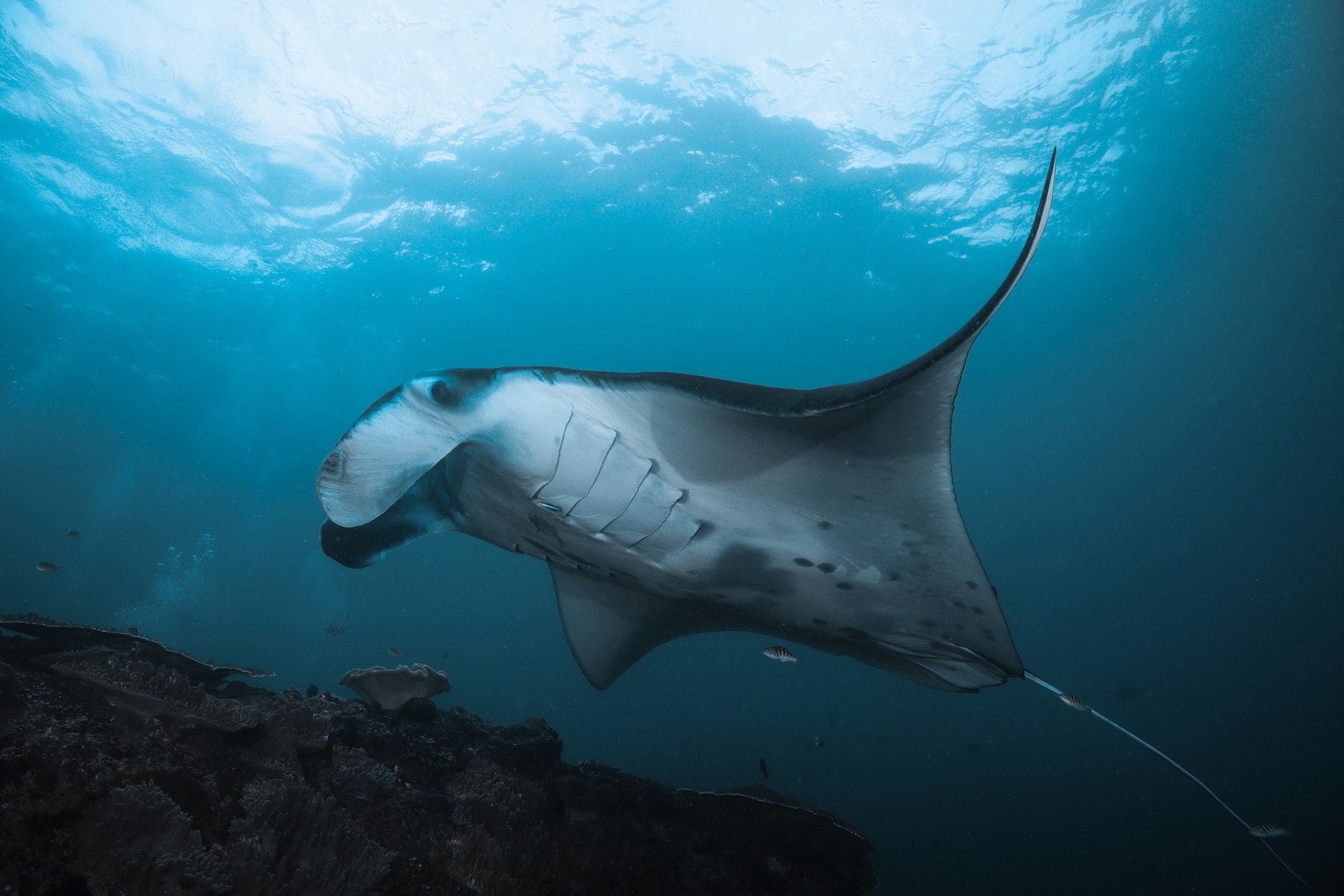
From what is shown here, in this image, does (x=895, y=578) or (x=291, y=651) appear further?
(x=291, y=651)

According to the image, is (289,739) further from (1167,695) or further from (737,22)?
(1167,695)

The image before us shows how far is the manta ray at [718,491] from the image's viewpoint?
6.20 feet

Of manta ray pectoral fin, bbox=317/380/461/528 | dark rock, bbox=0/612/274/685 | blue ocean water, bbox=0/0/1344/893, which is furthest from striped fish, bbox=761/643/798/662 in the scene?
blue ocean water, bbox=0/0/1344/893

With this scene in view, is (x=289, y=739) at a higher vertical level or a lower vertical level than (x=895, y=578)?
lower

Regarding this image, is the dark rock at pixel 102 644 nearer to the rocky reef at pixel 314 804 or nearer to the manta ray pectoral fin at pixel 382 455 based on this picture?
the rocky reef at pixel 314 804

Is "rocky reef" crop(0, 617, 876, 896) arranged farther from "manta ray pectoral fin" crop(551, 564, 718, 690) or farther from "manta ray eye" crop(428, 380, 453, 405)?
"manta ray eye" crop(428, 380, 453, 405)

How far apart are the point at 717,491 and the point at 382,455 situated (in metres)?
1.43

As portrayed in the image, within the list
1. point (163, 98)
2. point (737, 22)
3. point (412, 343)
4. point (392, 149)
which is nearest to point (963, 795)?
point (737, 22)

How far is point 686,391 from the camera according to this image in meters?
1.88

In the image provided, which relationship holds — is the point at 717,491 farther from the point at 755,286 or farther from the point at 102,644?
the point at 755,286

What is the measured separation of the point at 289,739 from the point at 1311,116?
89.5 feet

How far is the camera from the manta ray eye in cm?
191

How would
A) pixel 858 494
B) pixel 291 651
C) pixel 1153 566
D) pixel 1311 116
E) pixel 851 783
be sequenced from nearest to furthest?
pixel 858 494, pixel 1311 116, pixel 851 783, pixel 1153 566, pixel 291 651

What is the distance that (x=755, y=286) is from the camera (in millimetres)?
19359
